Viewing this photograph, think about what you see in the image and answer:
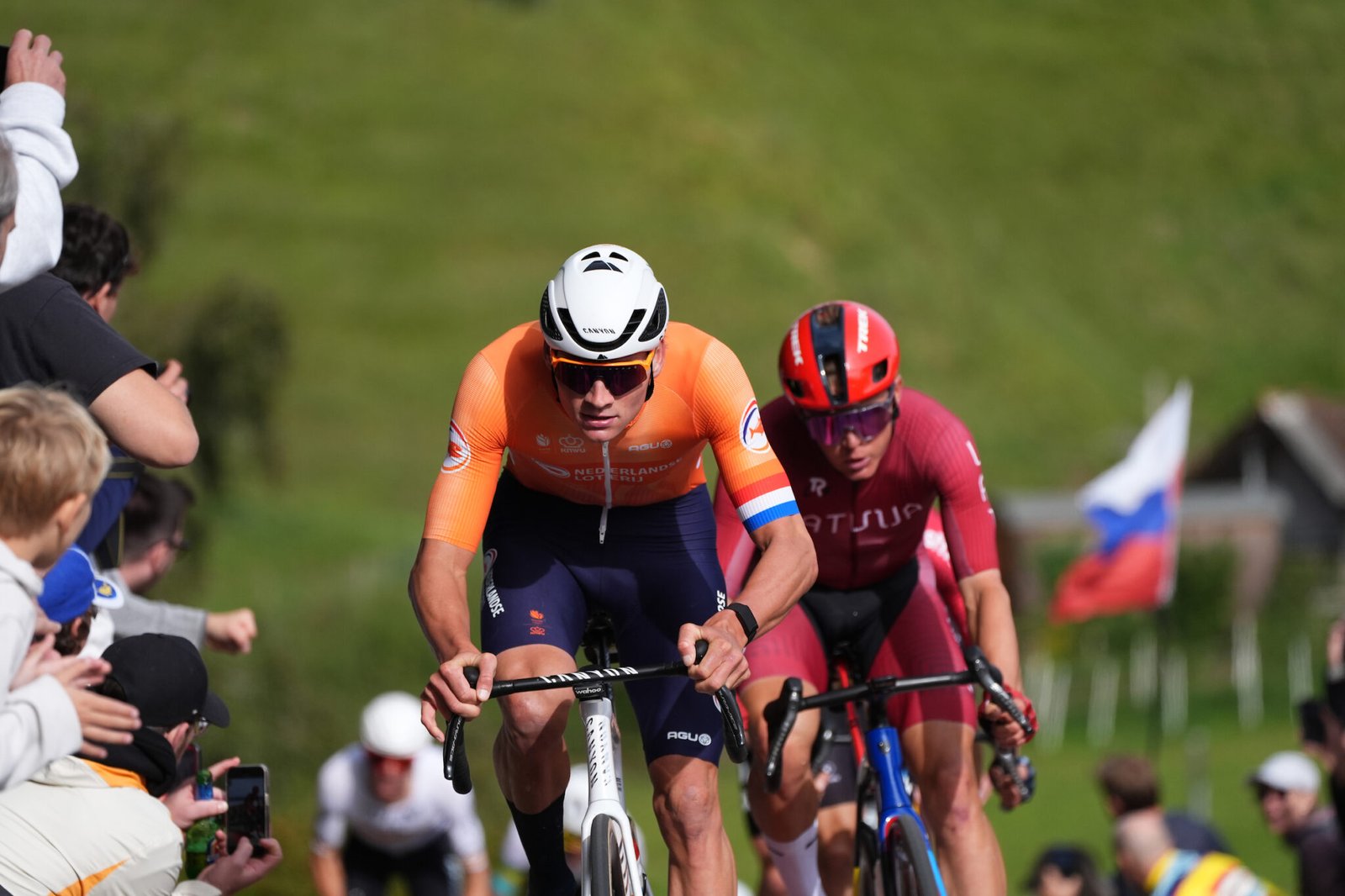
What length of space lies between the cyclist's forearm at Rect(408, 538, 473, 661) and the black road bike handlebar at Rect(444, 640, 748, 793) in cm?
32

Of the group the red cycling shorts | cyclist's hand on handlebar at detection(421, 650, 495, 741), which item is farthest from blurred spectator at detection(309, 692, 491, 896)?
cyclist's hand on handlebar at detection(421, 650, 495, 741)

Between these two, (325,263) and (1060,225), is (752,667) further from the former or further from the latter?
(1060,225)

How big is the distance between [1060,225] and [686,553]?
67309mm

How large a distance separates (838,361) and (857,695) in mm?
1388

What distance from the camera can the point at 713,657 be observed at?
215 inches

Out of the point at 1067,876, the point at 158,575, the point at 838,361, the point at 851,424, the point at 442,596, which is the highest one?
the point at 838,361

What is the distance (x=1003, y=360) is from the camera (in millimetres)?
61188

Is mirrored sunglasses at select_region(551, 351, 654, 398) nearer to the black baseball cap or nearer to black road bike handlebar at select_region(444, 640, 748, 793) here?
black road bike handlebar at select_region(444, 640, 748, 793)

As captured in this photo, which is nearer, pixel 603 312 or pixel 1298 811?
pixel 603 312

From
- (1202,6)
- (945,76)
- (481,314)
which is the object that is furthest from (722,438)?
(1202,6)

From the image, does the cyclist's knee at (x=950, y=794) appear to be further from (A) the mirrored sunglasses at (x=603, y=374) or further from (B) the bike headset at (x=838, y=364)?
(A) the mirrored sunglasses at (x=603, y=374)

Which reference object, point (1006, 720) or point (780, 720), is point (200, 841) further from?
point (1006, 720)

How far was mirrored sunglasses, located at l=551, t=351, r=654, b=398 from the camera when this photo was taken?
595cm

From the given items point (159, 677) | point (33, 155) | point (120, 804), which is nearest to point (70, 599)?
point (159, 677)
